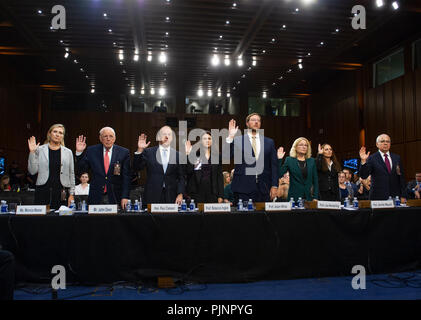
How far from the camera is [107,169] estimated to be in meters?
3.29

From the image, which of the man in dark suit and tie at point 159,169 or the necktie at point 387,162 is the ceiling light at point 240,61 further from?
the man in dark suit and tie at point 159,169

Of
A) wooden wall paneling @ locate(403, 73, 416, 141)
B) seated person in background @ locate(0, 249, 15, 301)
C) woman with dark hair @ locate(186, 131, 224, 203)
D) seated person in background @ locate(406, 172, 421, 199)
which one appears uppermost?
wooden wall paneling @ locate(403, 73, 416, 141)

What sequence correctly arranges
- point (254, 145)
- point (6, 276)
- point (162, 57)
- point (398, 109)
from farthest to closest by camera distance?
point (162, 57) < point (398, 109) < point (254, 145) < point (6, 276)

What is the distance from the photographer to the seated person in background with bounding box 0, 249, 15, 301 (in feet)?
6.00

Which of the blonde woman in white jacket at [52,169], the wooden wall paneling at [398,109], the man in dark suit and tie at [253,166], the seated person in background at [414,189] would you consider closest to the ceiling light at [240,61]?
the wooden wall paneling at [398,109]

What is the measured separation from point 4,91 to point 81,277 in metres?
10.4

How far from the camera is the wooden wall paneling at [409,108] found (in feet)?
29.0

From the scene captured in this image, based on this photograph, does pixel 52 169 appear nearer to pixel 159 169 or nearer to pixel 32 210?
pixel 32 210

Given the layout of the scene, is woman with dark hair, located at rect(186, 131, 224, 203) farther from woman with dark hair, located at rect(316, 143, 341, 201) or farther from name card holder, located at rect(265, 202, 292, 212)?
woman with dark hair, located at rect(316, 143, 341, 201)

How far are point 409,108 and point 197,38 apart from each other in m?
6.33

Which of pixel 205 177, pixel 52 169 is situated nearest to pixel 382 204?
pixel 205 177

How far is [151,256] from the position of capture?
2783 millimetres

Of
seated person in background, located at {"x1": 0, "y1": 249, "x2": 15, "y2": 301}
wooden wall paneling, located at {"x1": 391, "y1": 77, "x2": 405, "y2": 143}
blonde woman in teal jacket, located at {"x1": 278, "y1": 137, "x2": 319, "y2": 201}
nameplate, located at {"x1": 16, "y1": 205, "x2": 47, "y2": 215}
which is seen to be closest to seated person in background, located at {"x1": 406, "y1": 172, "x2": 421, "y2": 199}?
wooden wall paneling, located at {"x1": 391, "y1": 77, "x2": 405, "y2": 143}

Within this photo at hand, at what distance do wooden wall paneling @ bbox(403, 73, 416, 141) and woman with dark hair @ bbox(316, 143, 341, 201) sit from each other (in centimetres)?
589
